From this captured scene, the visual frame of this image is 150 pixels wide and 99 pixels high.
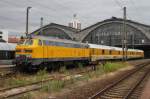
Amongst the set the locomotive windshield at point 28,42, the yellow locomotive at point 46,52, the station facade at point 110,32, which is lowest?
the yellow locomotive at point 46,52

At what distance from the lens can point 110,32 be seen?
104m

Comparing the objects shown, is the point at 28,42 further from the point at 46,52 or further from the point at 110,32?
the point at 110,32

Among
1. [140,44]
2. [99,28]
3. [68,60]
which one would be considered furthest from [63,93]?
[99,28]

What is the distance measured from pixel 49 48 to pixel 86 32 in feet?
276

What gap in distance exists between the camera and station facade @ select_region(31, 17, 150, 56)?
97.8 m

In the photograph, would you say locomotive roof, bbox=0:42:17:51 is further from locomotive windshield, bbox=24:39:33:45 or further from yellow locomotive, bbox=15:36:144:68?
locomotive windshield, bbox=24:39:33:45

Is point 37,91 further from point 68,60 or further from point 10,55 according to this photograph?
point 10,55

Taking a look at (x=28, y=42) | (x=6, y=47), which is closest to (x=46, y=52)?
(x=28, y=42)

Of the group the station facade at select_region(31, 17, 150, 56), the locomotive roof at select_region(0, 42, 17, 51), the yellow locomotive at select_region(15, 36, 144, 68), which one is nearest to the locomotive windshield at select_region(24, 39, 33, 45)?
the yellow locomotive at select_region(15, 36, 144, 68)

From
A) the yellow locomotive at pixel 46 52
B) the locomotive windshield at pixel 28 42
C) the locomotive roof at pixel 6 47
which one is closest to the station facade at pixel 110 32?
the locomotive roof at pixel 6 47

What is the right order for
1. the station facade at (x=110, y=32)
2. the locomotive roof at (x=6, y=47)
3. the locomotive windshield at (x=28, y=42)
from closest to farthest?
1. the locomotive windshield at (x=28, y=42)
2. the locomotive roof at (x=6, y=47)
3. the station facade at (x=110, y=32)

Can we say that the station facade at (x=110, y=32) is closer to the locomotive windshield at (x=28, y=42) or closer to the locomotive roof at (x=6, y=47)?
the locomotive roof at (x=6, y=47)

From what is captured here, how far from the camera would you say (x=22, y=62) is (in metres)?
22.4

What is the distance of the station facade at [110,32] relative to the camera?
9775 cm
